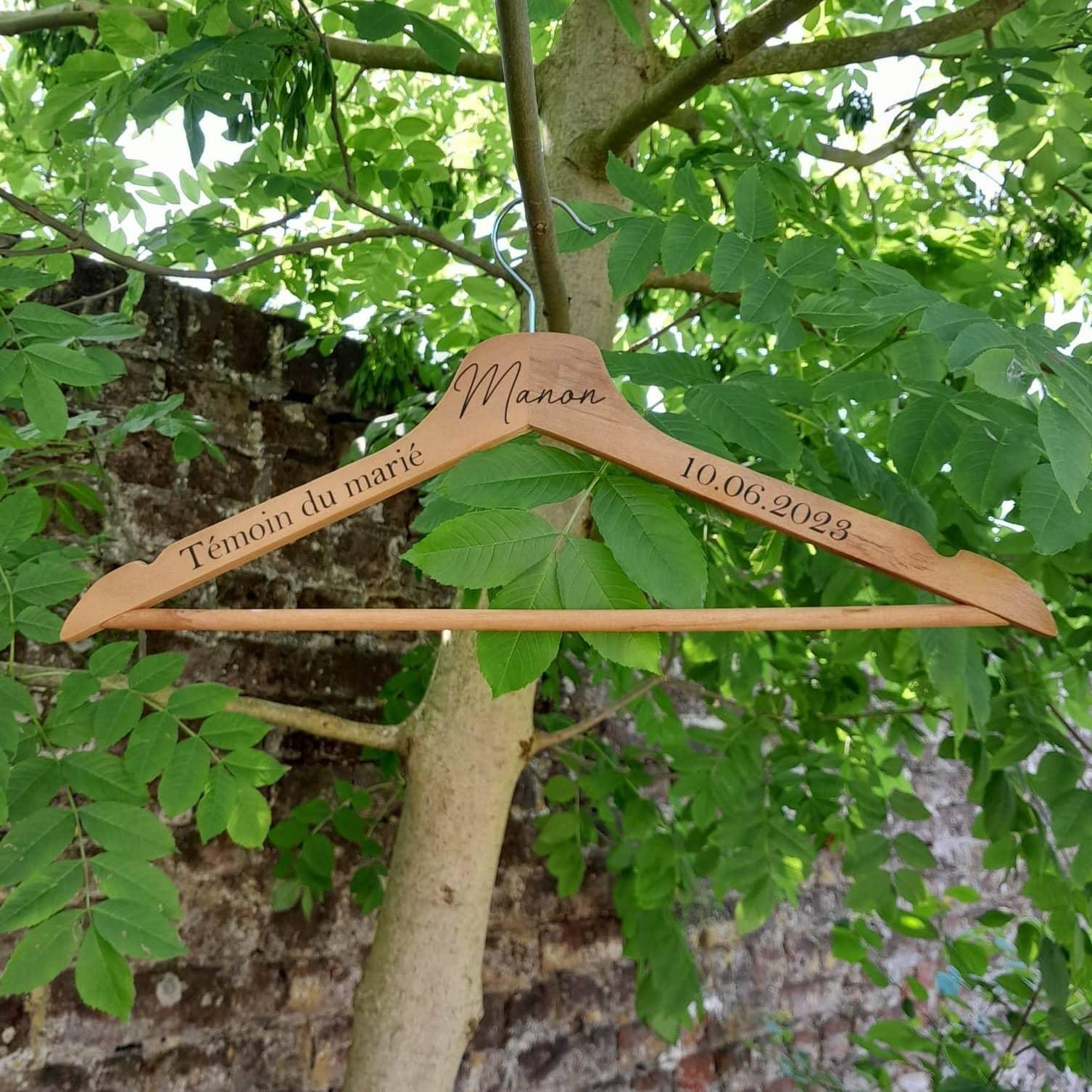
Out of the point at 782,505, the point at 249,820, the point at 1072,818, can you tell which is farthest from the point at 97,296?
the point at 1072,818

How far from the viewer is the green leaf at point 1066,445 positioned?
2.14ft

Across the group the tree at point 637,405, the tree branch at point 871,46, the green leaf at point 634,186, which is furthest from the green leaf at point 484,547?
the tree branch at point 871,46

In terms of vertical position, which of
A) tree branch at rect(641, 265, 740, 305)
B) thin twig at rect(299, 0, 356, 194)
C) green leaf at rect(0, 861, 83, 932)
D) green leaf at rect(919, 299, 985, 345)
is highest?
tree branch at rect(641, 265, 740, 305)

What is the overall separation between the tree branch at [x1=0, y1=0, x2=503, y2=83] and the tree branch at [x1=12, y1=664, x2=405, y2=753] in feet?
2.86

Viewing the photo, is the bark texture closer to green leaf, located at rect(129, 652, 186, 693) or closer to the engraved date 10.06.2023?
green leaf, located at rect(129, 652, 186, 693)

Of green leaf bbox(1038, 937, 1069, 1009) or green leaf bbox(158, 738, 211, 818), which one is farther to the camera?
green leaf bbox(1038, 937, 1069, 1009)

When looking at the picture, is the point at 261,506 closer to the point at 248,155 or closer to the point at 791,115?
the point at 248,155

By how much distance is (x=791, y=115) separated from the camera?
1590 mm

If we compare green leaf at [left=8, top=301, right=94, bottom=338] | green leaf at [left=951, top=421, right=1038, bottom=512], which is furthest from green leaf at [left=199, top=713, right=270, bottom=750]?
green leaf at [left=951, top=421, right=1038, bottom=512]

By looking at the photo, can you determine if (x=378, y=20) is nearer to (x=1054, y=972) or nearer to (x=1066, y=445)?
(x=1066, y=445)

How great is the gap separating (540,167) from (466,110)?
1.53 m

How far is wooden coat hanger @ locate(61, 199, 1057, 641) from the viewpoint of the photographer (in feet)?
2.40

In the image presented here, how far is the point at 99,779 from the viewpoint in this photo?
3.26 feet

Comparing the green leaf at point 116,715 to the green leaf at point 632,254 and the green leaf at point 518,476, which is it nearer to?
the green leaf at point 518,476
